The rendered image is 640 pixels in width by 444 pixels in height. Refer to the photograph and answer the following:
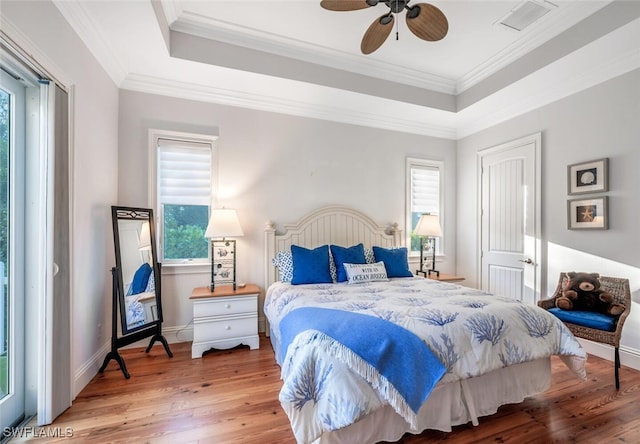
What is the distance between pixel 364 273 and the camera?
3.06 m

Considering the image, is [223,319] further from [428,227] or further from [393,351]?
[428,227]

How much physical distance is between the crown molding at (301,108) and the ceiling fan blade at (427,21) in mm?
1496

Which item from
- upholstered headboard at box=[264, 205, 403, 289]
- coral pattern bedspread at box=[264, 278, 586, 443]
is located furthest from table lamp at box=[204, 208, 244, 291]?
coral pattern bedspread at box=[264, 278, 586, 443]

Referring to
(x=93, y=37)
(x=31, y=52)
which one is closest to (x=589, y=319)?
(x=31, y=52)

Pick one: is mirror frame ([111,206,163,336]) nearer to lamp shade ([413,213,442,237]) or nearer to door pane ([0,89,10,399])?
door pane ([0,89,10,399])

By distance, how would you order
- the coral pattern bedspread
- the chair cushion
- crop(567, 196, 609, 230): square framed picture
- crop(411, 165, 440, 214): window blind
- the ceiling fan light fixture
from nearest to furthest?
the coral pattern bedspread, the ceiling fan light fixture, the chair cushion, crop(567, 196, 609, 230): square framed picture, crop(411, 165, 440, 214): window blind

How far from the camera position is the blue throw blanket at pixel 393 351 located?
1.51 meters

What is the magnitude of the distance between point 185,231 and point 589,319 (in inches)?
158

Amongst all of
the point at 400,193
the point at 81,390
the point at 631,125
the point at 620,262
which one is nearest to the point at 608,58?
the point at 631,125

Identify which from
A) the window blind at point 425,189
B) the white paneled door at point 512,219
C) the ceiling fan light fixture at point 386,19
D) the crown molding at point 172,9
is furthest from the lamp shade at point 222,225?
the white paneled door at point 512,219

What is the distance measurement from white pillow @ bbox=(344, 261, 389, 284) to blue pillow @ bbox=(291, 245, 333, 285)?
0.73 ft

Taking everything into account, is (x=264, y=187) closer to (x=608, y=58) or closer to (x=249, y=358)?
(x=249, y=358)

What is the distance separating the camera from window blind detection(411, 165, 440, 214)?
440 cm

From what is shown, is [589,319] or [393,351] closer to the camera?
[393,351]
